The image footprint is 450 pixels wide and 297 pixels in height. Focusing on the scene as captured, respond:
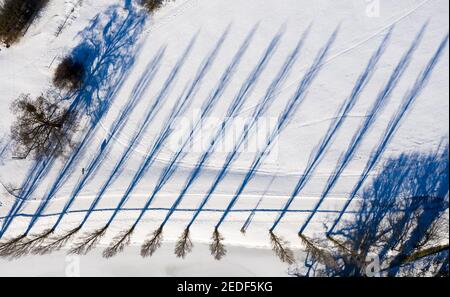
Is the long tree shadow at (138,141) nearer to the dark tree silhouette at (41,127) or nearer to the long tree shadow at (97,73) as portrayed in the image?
the long tree shadow at (97,73)

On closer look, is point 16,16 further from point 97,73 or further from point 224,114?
point 224,114

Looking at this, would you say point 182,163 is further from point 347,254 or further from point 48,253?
point 347,254

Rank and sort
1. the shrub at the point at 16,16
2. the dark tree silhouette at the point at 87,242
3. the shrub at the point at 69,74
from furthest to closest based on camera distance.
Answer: the dark tree silhouette at the point at 87,242
the shrub at the point at 69,74
the shrub at the point at 16,16

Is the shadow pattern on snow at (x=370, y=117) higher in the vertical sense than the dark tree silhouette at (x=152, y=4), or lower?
lower

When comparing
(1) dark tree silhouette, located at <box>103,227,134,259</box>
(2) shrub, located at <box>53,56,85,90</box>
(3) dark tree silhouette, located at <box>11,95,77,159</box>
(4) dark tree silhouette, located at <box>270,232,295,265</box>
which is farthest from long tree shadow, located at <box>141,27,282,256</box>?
(2) shrub, located at <box>53,56,85,90</box>

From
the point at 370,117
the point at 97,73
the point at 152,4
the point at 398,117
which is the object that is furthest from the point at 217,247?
the point at 152,4

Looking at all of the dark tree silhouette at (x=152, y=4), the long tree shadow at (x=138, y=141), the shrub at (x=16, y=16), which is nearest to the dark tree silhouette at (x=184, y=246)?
the long tree shadow at (x=138, y=141)
